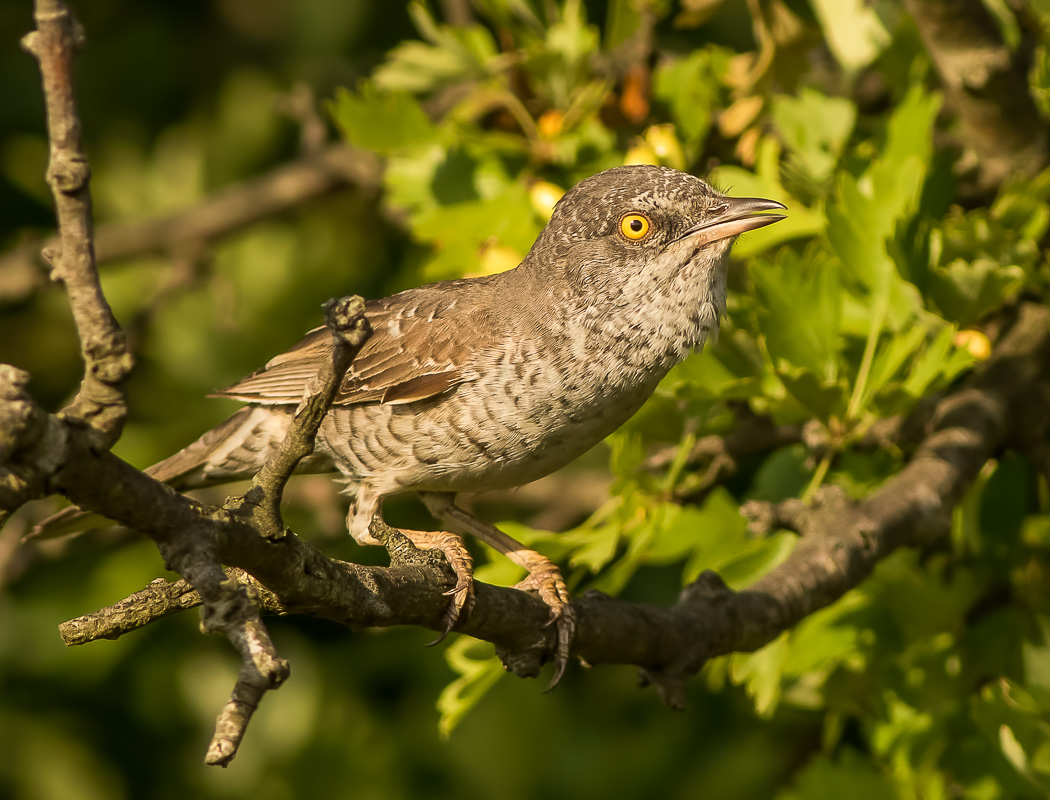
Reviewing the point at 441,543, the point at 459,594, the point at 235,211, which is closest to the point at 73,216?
the point at 459,594

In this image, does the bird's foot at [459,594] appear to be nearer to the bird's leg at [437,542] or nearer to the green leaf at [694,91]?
the bird's leg at [437,542]

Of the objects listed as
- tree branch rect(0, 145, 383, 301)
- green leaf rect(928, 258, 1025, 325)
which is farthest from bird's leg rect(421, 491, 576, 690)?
tree branch rect(0, 145, 383, 301)

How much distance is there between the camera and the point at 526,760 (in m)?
4.39

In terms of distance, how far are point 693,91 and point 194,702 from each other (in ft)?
11.1

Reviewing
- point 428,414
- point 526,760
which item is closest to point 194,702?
point 526,760

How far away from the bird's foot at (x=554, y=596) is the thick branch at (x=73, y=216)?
140 cm

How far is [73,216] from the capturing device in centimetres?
143

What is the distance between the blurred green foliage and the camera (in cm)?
304

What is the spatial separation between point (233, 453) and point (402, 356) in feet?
2.51

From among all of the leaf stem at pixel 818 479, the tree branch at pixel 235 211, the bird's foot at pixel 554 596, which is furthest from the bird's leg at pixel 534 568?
the tree branch at pixel 235 211

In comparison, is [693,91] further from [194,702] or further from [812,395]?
[194,702]

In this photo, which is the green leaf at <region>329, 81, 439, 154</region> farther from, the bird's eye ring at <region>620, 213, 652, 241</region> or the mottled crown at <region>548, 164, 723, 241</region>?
the bird's eye ring at <region>620, 213, 652, 241</region>

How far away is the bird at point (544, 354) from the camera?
116 inches

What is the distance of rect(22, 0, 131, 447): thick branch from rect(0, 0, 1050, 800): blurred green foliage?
1.71 metres
